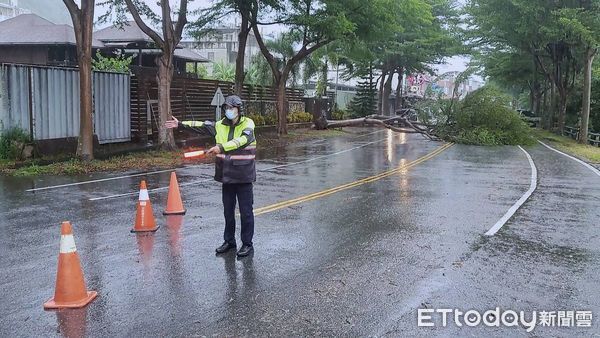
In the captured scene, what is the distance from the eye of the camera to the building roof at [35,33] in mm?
24844

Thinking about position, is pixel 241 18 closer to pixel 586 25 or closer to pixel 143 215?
pixel 586 25

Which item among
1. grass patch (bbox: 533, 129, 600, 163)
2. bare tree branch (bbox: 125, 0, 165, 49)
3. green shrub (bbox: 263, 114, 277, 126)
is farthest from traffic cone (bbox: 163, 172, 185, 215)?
green shrub (bbox: 263, 114, 277, 126)

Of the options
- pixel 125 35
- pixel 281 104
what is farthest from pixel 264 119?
pixel 125 35

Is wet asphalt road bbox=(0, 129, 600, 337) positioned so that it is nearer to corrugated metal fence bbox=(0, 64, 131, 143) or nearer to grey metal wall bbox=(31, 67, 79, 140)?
corrugated metal fence bbox=(0, 64, 131, 143)

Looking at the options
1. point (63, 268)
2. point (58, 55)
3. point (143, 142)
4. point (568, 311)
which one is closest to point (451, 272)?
point (568, 311)

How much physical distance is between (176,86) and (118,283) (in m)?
17.2

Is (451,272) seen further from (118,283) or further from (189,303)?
(118,283)

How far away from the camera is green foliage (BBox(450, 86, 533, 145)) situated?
83.2 feet

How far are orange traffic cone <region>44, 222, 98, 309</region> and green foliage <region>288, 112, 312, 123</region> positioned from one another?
29.5m

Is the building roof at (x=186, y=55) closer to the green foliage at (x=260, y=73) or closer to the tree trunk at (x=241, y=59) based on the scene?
the tree trunk at (x=241, y=59)

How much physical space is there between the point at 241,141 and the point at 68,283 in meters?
2.31

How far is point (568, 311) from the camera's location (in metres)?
4.83

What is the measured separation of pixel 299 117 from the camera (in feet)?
118

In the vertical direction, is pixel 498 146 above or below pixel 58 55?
below
